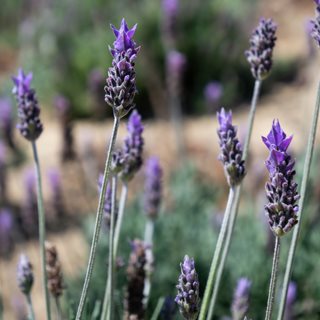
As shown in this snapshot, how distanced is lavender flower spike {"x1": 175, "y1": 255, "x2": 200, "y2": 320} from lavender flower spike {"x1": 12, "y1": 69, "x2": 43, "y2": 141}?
2.24 ft

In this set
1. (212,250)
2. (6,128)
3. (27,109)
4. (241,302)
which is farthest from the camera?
(6,128)

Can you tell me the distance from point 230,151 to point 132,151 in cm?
38

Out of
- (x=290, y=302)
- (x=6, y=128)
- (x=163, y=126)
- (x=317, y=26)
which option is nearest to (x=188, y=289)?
(x=317, y=26)

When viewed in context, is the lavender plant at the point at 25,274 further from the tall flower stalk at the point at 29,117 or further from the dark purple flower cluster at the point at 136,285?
the dark purple flower cluster at the point at 136,285

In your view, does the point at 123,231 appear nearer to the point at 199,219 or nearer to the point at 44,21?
the point at 199,219

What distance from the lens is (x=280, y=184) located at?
1516mm

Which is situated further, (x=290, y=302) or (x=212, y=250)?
(x=212, y=250)

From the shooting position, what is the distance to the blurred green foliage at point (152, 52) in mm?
6637

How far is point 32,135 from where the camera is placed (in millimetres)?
2051

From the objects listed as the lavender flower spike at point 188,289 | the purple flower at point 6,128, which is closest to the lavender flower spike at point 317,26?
the lavender flower spike at point 188,289

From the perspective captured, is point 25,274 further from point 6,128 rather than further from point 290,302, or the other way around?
point 6,128

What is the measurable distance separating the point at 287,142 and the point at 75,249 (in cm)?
350

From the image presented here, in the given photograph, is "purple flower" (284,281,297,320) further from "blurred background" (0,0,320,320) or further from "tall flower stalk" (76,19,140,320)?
"tall flower stalk" (76,19,140,320)

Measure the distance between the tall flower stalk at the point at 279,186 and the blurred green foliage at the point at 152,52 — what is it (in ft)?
15.9
